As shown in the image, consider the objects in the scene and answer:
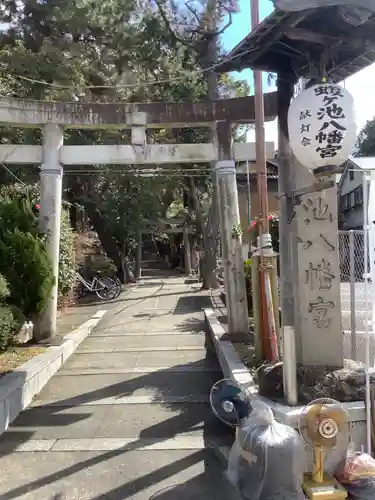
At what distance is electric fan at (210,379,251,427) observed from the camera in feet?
12.6

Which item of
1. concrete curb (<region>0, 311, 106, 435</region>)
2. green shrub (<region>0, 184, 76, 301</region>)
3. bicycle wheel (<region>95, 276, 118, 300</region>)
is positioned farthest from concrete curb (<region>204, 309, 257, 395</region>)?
bicycle wheel (<region>95, 276, 118, 300</region>)

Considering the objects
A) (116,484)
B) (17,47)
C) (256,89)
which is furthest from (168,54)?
(116,484)

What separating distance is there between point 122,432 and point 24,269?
423 cm

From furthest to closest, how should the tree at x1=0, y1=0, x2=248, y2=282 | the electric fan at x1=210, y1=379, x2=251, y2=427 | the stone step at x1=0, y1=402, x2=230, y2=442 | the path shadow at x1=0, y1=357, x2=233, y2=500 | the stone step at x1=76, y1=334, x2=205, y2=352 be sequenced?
the tree at x1=0, y1=0, x2=248, y2=282 → the stone step at x1=76, y1=334, x2=205, y2=352 → the stone step at x1=0, y1=402, x2=230, y2=442 → the path shadow at x1=0, y1=357, x2=233, y2=500 → the electric fan at x1=210, y1=379, x2=251, y2=427

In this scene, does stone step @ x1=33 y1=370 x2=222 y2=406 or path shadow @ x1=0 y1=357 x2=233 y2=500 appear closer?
path shadow @ x1=0 y1=357 x2=233 y2=500

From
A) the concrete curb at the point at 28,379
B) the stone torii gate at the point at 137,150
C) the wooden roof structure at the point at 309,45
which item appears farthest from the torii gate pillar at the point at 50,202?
the wooden roof structure at the point at 309,45

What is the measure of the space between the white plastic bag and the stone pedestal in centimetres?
142

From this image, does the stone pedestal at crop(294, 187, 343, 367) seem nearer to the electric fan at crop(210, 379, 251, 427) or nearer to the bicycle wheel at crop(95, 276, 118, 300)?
the electric fan at crop(210, 379, 251, 427)

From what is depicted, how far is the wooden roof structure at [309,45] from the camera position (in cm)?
432

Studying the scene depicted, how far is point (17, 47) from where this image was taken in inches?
615

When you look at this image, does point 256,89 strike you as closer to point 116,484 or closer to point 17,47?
point 116,484

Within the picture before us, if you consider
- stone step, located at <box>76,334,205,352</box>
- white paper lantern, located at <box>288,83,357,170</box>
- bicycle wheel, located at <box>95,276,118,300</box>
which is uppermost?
white paper lantern, located at <box>288,83,357,170</box>

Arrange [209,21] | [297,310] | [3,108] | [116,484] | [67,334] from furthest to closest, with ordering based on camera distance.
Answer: [209,21] → [67,334] → [3,108] → [297,310] → [116,484]

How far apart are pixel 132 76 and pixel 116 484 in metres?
15.9
